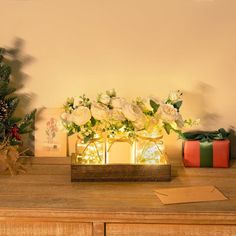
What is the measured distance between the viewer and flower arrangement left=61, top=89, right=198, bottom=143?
1.51 meters

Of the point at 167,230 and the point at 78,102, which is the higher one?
the point at 78,102

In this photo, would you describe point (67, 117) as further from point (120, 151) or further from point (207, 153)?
point (207, 153)

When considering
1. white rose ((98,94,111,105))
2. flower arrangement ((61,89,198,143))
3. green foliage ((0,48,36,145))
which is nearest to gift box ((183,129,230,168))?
flower arrangement ((61,89,198,143))

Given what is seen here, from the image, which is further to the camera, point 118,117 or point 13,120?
point 13,120

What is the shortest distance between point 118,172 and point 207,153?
Answer: 1.21 feet

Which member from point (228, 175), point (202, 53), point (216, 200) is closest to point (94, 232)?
point (216, 200)

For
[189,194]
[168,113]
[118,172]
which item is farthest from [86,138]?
[189,194]

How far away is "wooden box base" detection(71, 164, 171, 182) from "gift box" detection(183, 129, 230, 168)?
19 centimetres

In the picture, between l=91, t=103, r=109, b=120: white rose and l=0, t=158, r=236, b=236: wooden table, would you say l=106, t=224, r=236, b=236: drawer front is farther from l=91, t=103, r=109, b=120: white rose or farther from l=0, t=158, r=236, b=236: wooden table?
l=91, t=103, r=109, b=120: white rose

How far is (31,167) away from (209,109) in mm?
738

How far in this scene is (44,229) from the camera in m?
1.33

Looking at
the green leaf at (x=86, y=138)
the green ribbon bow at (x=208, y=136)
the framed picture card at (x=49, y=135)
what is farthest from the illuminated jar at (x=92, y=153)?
the green ribbon bow at (x=208, y=136)

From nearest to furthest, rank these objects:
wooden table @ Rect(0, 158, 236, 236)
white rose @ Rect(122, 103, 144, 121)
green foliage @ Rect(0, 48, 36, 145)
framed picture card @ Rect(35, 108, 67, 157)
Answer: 1. wooden table @ Rect(0, 158, 236, 236)
2. white rose @ Rect(122, 103, 144, 121)
3. green foliage @ Rect(0, 48, 36, 145)
4. framed picture card @ Rect(35, 108, 67, 157)

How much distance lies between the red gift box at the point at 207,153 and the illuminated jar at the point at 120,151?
234 millimetres
